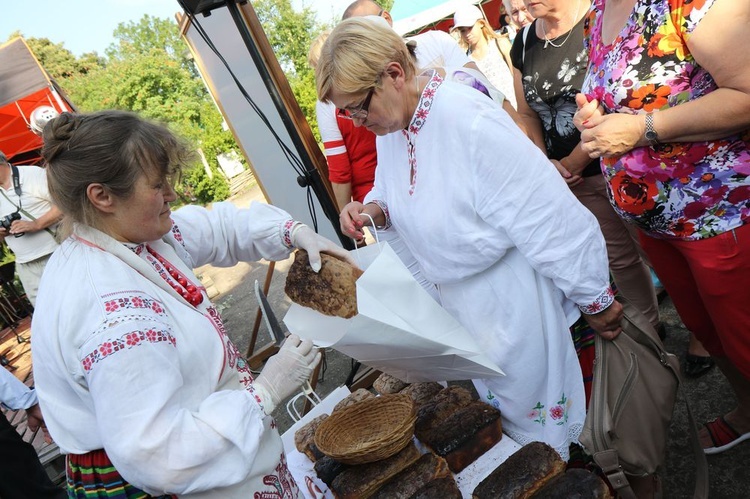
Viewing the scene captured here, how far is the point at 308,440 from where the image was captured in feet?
6.23

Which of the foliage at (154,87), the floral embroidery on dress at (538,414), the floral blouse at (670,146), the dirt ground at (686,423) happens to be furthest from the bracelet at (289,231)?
the foliage at (154,87)

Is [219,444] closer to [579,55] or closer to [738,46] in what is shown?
[738,46]

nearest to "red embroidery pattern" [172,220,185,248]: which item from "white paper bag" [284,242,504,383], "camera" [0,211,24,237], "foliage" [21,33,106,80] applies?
"white paper bag" [284,242,504,383]

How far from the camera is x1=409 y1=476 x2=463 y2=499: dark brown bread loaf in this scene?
56.1 inches

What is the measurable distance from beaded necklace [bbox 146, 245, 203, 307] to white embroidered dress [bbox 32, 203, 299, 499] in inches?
0.9

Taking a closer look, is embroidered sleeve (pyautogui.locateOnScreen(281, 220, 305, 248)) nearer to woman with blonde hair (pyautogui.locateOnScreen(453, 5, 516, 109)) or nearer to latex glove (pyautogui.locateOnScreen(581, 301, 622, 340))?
latex glove (pyautogui.locateOnScreen(581, 301, 622, 340))

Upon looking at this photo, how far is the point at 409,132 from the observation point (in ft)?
5.39

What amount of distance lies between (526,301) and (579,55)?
1367 millimetres

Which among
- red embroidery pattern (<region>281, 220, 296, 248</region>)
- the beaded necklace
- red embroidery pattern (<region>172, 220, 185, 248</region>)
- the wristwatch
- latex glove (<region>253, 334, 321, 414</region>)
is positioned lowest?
latex glove (<region>253, 334, 321, 414</region>)

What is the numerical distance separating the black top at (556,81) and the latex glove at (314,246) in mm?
1386

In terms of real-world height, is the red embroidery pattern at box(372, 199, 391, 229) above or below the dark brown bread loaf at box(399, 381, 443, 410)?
above

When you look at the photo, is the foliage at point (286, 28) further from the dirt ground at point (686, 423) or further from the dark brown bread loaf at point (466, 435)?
the dark brown bread loaf at point (466, 435)

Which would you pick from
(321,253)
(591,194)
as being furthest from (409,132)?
(591,194)

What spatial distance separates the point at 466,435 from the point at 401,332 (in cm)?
53
